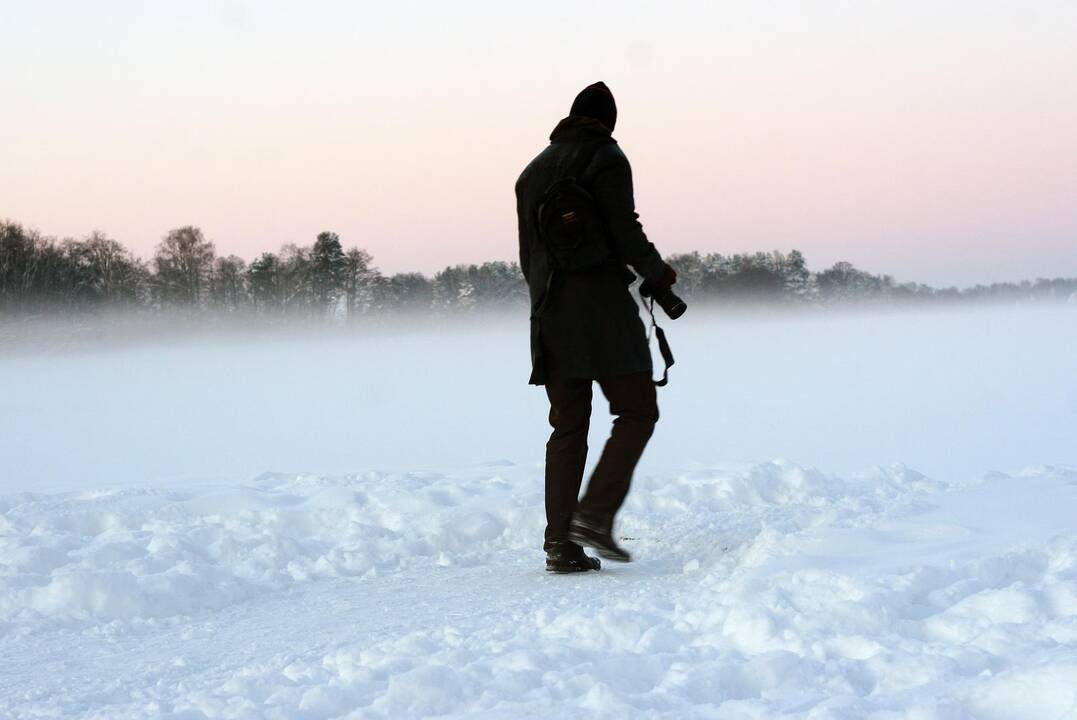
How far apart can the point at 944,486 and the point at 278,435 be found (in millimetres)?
10097

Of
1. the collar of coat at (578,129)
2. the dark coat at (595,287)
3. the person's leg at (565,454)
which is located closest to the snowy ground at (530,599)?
the person's leg at (565,454)

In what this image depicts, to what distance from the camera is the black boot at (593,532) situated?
13.4ft

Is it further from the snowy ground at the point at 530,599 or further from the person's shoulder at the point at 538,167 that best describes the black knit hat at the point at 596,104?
the snowy ground at the point at 530,599

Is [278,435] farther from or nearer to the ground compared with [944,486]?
nearer to the ground

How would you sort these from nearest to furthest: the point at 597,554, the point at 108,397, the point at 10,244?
the point at 597,554 → the point at 108,397 → the point at 10,244

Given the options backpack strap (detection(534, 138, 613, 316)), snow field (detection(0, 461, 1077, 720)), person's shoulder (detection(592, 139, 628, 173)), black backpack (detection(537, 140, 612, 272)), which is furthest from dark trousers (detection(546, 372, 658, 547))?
person's shoulder (detection(592, 139, 628, 173))

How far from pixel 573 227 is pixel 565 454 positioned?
91 cm

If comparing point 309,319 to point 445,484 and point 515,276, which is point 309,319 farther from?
point 445,484

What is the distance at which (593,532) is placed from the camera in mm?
4082

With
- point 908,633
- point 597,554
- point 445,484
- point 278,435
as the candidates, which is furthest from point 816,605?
point 278,435

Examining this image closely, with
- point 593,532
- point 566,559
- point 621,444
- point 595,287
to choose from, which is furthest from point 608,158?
point 566,559

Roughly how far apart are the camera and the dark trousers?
287 mm

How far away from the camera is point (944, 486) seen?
20.5 feet

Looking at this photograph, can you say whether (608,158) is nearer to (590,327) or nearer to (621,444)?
(590,327)
